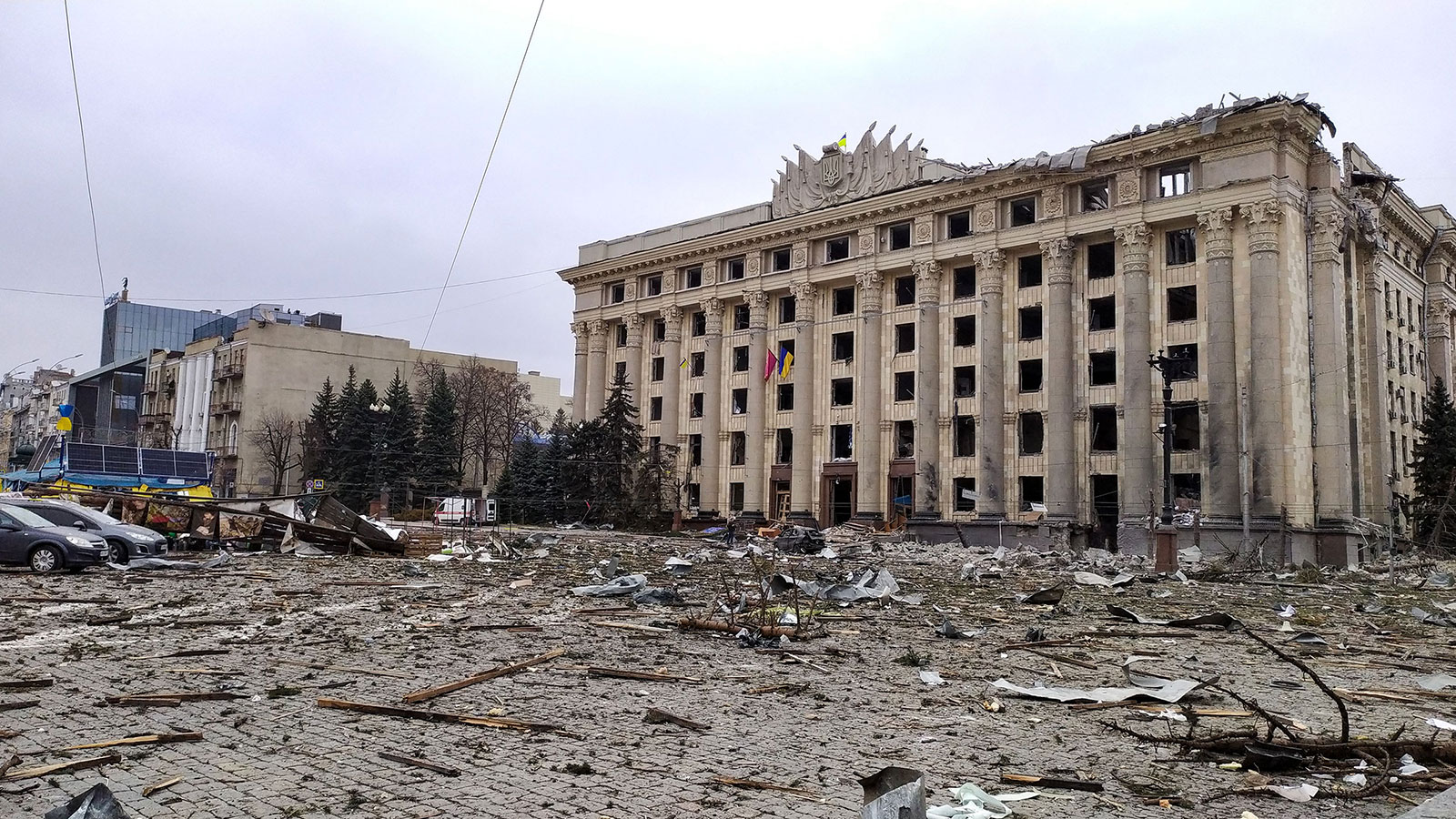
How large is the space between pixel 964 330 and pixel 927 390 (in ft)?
12.2

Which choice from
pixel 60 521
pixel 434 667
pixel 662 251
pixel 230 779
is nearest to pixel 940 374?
pixel 662 251

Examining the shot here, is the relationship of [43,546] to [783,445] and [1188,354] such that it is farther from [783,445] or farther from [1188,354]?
[1188,354]

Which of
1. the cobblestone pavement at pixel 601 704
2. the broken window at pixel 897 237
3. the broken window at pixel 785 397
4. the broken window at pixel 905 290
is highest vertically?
the broken window at pixel 897 237

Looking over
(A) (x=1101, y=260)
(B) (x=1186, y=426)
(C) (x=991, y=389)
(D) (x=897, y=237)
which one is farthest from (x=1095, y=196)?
(B) (x=1186, y=426)

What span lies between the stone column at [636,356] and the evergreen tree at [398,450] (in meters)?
17.9

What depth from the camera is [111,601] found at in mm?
15133

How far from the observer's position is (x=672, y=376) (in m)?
60.4

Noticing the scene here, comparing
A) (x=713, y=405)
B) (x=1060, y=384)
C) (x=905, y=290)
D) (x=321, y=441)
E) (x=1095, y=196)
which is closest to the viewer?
(x=1060, y=384)

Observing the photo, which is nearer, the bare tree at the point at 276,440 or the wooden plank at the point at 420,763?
the wooden plank at the point at 420,763

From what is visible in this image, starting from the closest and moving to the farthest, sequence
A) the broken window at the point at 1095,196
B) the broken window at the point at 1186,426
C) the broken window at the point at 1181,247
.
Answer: the broken window at the point at 1186,426 < the broken window at the point at 1181,247 < the broken window at the point at 1095,196

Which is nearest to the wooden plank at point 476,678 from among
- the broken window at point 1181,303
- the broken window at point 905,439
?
the broken window at point 1181,303

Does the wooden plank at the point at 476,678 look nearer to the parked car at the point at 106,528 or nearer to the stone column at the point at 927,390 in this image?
the parked car at the point at 106,528

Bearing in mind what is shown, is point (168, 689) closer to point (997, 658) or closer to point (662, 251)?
point (997, 658)

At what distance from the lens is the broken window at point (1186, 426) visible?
41469mm
